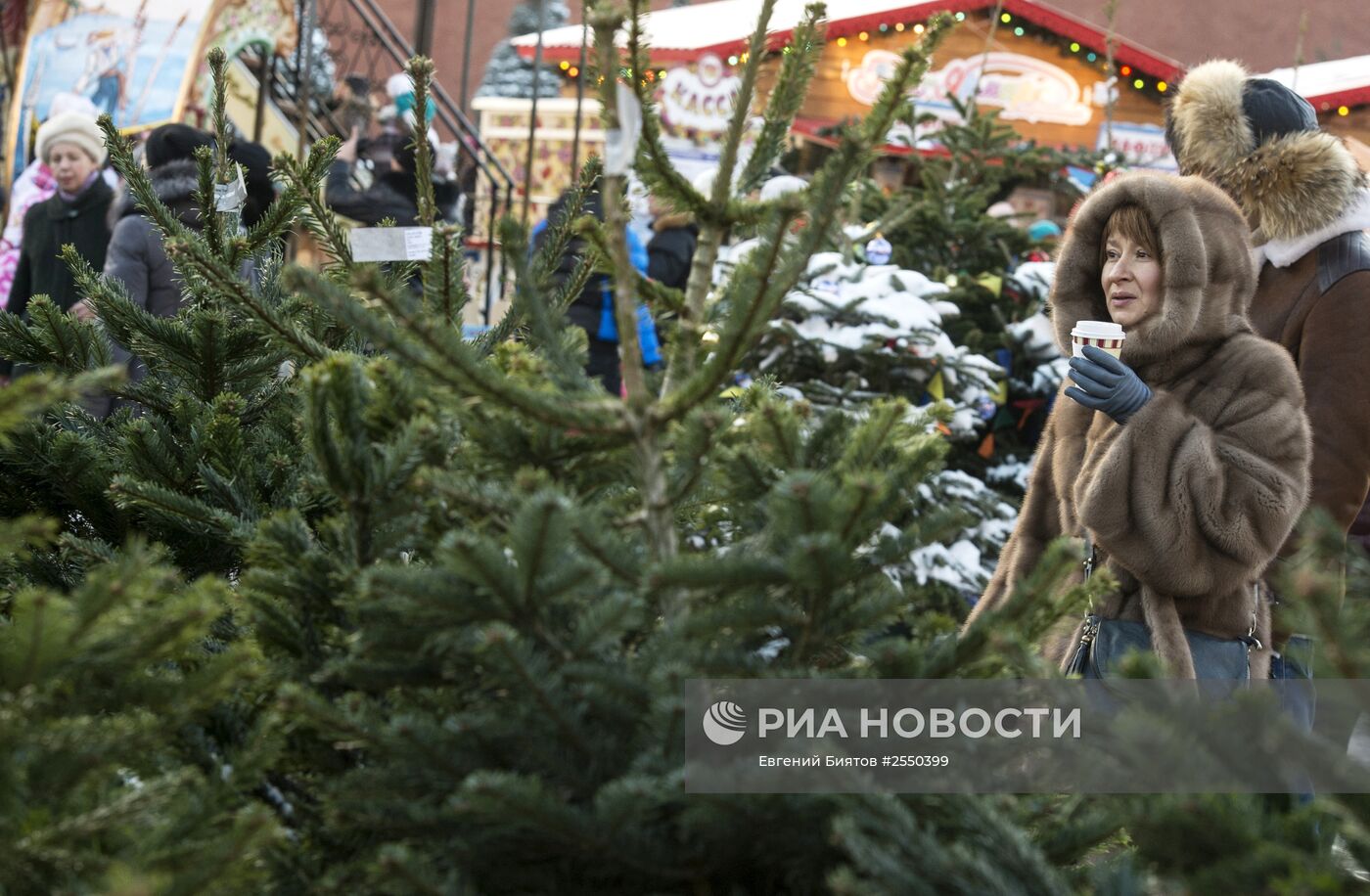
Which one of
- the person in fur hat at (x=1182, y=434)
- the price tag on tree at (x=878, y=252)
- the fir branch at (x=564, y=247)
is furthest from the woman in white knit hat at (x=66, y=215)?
the person in fur hat at (x=1182, y=434)

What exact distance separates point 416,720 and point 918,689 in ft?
1.62

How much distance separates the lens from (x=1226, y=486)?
2773 millimetres

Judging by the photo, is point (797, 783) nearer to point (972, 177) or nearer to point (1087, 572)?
point (1087, 572)

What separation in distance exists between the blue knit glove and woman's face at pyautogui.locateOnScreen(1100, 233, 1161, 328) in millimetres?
211

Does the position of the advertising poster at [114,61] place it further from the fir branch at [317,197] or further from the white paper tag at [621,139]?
the white paper tag at [621,139]

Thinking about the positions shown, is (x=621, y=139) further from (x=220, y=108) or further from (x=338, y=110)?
(x=338, y=110)

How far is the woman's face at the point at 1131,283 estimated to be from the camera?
2924mm

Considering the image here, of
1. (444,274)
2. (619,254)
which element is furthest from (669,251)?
(619,254)

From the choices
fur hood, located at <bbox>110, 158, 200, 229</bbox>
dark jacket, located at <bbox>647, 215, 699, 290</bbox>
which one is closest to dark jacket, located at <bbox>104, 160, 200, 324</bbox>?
fur hood, located at <bbox>110, 158, 200, 229</bbox>

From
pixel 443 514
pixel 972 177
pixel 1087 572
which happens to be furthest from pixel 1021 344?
pixel 443 514

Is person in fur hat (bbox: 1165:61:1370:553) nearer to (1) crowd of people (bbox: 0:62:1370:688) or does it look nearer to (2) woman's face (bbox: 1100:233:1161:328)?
(1) crowd of people (bbox: 0:62:1370:688)

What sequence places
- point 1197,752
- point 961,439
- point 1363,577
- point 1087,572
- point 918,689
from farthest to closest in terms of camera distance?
point 961,439, point 1087,572, point 918,689, point 1363,577, point 1197,752

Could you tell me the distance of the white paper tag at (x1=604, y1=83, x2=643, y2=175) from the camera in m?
1.59

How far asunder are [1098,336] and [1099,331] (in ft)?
0.04
